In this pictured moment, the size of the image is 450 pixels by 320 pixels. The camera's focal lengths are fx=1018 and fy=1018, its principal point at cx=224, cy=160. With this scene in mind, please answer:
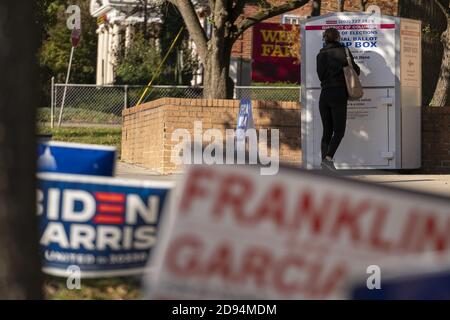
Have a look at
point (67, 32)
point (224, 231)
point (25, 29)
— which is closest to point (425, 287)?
point (224, 231)

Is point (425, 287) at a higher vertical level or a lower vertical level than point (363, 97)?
lower

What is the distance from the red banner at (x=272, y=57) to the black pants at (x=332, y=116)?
2566cm

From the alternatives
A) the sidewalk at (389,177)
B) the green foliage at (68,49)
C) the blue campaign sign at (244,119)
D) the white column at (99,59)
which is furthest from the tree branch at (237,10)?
the white column at (99,59)

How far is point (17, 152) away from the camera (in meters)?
4.01

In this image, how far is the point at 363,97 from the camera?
1522 centimetres

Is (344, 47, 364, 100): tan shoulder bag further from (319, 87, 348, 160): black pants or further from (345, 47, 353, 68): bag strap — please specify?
(319, 87, 348, 160): black pants

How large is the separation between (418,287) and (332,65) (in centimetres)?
1035

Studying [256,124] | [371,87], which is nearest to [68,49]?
[256,124]

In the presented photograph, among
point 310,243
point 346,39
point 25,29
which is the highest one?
point 346,39

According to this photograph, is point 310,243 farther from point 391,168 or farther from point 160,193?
point 391,168

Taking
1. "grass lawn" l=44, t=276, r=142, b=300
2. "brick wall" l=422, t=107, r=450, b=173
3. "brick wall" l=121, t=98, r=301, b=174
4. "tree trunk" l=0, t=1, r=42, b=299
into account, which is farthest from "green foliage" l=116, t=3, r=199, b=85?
"tree trunk" l=0, t=1, r=42, b=299

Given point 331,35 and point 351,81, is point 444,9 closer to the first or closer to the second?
point 331,35

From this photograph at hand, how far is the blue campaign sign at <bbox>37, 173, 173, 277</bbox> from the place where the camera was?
5.27 m
